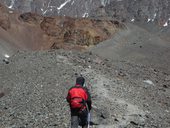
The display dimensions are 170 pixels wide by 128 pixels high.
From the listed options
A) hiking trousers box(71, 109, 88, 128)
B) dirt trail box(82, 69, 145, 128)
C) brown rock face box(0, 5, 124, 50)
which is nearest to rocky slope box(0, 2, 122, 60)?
brown rock face box(0, 5, 124, 50)

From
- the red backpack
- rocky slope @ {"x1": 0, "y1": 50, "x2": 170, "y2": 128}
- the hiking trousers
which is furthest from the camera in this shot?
rocky slope @ {"x1": 0, "y1": 50, "x2": 170, "y2": 128}

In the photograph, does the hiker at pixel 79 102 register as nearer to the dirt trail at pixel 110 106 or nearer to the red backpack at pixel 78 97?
the red backpack at pixel 78 97

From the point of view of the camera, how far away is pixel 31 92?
1975 centimetres

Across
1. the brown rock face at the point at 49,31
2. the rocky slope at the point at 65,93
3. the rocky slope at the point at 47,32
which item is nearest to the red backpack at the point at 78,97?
the rocky slope at the point at 65,93

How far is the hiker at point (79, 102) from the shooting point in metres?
12.4

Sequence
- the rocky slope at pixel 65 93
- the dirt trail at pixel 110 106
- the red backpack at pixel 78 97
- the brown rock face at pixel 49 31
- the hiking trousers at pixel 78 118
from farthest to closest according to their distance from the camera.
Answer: the brown rock face at pixel 49 31 → the dirt trail at pixel 110 106 → the rocky slope at pixel 65 93 → the hiking trousers at pixel 78 118 → the red backpack at pixel 78 97

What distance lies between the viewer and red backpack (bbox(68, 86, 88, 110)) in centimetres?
1238

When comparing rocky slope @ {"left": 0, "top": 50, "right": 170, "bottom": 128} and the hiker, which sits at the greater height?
the hiker

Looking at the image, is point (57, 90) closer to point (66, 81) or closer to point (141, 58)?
point (66, 81)

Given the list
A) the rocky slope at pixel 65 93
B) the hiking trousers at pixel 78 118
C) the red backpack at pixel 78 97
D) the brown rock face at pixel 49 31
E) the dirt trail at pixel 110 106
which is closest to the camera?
the red backpack at pixel 78 97

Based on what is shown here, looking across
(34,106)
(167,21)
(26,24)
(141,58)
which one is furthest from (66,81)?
(167,21)

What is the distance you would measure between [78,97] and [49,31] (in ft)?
138

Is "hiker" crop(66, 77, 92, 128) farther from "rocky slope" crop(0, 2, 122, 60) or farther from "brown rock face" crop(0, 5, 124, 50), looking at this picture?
"brown rock face" crop(0, 5, 124, 50)

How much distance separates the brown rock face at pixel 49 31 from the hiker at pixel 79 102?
97.7 feet
